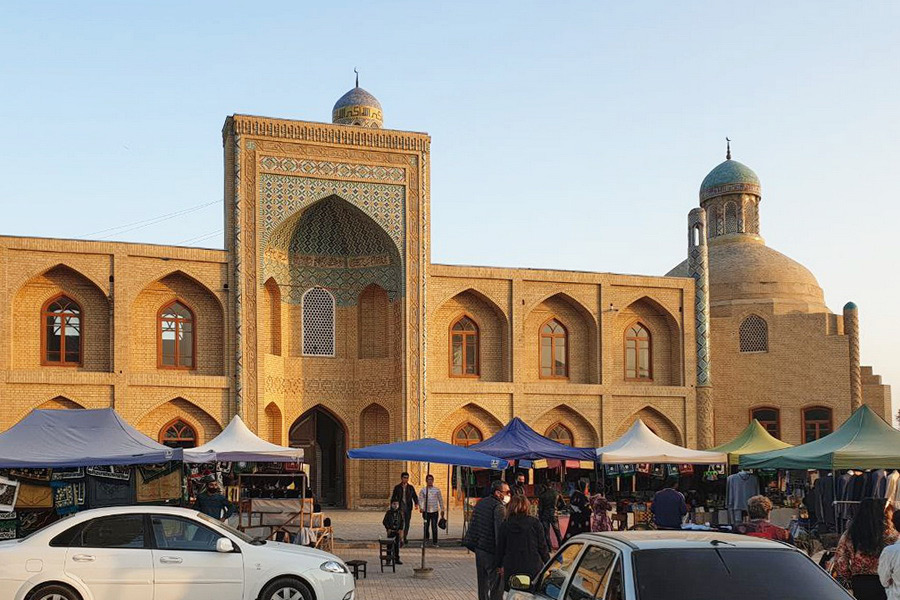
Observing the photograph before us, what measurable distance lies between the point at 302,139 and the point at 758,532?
60.5 feet

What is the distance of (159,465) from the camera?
1566cm

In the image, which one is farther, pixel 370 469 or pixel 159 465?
pixel 370 469

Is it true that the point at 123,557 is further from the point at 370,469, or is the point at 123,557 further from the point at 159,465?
the point at 370,469

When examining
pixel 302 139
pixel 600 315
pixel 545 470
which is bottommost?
pixel 545 470

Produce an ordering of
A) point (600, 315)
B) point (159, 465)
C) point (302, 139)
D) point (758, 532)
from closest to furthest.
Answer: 1. point (758, 532)
2. point (159, 465)
3. point (302, 139)
4. point (600, 315)

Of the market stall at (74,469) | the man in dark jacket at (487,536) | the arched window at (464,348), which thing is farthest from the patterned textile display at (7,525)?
the arched window at (464,348)

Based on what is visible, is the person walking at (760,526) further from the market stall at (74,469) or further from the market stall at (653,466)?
the market stall at (74,469)

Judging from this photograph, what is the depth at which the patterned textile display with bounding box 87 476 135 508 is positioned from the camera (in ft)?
49.7

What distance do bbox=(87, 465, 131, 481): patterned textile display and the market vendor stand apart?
1.17 meters

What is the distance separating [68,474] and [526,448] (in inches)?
292

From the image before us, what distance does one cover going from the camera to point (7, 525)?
48.3ft

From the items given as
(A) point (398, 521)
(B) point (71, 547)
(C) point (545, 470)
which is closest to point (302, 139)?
(C) point (545, 470)

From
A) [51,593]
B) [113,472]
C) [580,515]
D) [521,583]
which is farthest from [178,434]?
[521,583]

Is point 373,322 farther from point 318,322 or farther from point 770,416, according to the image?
point 770,416
